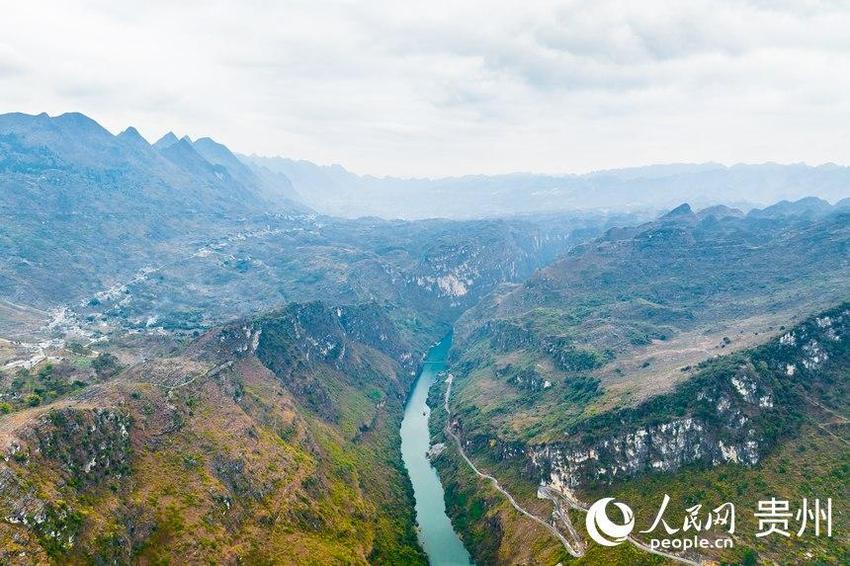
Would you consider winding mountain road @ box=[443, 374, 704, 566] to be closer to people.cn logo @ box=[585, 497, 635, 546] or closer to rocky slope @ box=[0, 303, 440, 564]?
people.cn logo @ box=[585, 497, 635, 546]

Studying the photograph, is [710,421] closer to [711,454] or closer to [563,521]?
[711,454]

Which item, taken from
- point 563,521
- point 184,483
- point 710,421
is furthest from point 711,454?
point 184,483

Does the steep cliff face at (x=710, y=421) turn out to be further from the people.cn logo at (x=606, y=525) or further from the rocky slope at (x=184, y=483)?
the rocky slope at (x=184, y=483)

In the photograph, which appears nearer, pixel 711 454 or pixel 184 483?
pixel 184 483

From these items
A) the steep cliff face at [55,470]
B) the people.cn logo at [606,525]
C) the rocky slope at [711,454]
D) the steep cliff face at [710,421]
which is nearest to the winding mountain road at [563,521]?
the rocky slope at [711,454]

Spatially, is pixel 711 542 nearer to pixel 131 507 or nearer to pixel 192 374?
pixel 131 507
